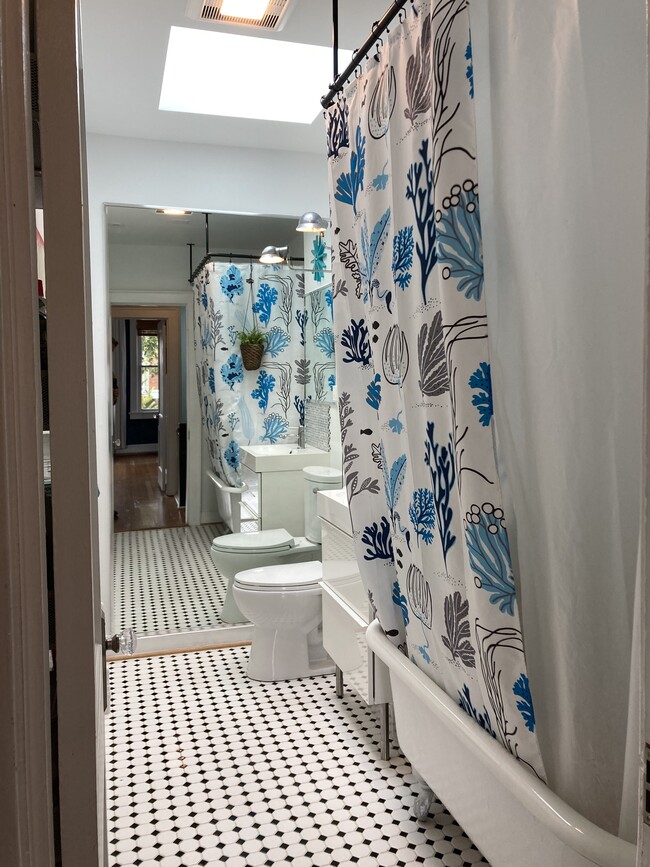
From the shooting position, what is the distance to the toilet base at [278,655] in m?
2.92

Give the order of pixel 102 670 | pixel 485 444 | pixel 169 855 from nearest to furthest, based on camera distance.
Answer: pixel 102 670 < pixel 485 444 < pixel 169 855

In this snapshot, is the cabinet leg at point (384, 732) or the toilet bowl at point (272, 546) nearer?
the cabinet leg at point (384, 732)

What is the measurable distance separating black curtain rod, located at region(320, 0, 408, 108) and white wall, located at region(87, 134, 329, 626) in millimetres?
1442

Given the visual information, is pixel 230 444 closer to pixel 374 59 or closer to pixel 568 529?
pixel 374 59

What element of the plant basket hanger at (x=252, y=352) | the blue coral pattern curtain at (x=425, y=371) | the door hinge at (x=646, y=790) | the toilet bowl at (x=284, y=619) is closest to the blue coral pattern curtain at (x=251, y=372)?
the plant basket hanger at (x=252, y=352)

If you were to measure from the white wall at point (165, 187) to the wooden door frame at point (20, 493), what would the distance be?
2.35 meters

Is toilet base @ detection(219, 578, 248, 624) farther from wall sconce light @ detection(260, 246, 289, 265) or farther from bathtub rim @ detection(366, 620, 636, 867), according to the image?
bathtub rim @ detection(366, 620, 636, 867)

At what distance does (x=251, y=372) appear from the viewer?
3.44 meters

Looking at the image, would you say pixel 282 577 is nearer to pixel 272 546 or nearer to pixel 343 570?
pixel 272 546

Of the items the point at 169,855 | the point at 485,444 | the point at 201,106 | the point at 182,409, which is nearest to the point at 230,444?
the point at 182,409

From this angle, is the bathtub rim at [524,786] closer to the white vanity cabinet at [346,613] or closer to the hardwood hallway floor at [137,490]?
the white vanity cabinet at [346,613]

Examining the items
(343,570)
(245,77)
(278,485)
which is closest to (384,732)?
(343,570)

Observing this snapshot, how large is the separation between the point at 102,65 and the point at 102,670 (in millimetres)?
2250

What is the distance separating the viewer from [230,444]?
11.2 feet
